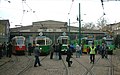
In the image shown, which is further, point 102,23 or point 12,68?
point 102,23

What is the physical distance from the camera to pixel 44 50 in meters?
36.0

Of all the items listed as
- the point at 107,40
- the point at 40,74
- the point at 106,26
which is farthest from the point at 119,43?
the point at 40,74

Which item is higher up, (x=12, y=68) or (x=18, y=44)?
(x=18, y=44)

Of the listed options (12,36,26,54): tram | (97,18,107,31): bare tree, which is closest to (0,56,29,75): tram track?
(12,36,26,54): tram

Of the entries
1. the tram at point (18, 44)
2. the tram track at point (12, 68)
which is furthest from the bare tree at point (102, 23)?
the tram track at point (12, 68)

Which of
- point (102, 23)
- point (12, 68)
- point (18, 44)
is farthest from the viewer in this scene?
point (102, 23)

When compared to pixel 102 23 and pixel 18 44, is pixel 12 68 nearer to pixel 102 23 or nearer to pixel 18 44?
pixel 18 44

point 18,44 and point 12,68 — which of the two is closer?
point 12,68

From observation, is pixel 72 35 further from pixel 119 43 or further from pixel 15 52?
pixel 15 52

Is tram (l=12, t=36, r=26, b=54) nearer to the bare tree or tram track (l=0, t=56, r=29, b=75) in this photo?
tram track (l=0, t=56, r=29, b=75)

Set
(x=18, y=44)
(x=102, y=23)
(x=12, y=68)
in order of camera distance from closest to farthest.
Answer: (x=12, y=68) < (x=18, y=44) < (x=102, y=23)

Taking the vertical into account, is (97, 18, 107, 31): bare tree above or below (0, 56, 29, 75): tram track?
above

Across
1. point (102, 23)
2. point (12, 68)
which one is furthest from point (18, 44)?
point (102, 23)

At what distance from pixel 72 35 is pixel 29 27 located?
26243mm
